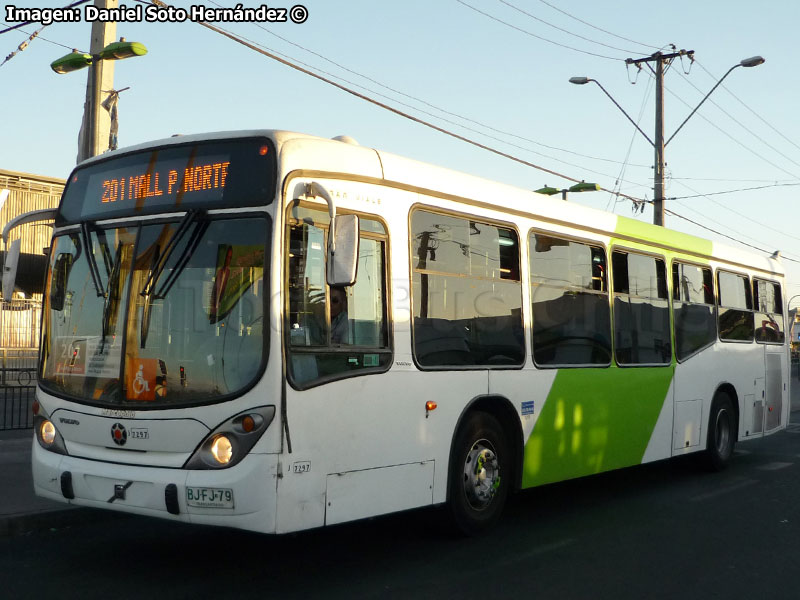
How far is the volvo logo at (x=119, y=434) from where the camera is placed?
634 cm

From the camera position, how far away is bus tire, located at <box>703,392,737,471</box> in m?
12.3

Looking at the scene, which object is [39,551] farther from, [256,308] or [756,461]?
[756,461]

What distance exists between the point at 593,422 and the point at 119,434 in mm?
4959

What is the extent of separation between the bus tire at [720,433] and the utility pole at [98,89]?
27.5 feet

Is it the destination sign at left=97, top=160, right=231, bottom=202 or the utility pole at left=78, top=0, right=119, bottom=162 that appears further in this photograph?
the utility pole at left=78, top=0, right=119, bottom=162

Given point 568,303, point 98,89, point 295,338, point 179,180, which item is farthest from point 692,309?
point 98,89

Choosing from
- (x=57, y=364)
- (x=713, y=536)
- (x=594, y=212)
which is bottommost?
(x=713, y=536)

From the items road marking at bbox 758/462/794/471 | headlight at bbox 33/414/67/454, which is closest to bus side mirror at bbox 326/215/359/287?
headlight at bbox 33/414/67/454

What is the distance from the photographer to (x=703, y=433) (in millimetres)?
12055

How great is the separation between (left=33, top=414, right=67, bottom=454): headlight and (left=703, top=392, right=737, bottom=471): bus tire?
848 centimetres

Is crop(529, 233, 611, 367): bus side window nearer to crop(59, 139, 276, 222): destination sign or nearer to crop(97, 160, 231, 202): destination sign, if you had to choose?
crop(59, 139, 276, 222): destination sign

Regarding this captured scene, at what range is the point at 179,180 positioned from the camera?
6.61 meters

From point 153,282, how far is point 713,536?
5.20m

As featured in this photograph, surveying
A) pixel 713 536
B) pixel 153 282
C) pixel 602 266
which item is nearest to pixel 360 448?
pixel 153 282
